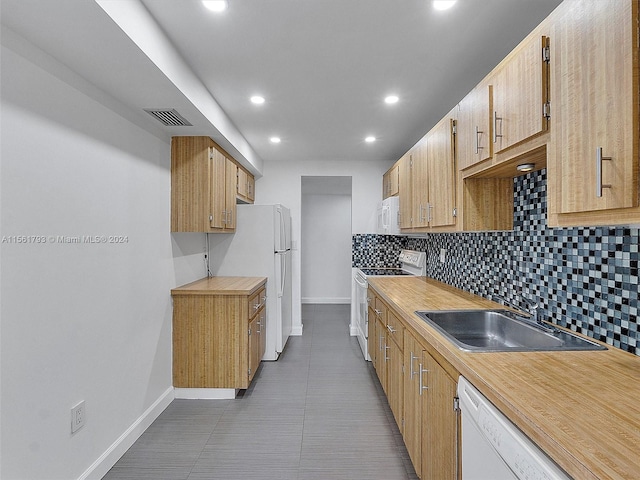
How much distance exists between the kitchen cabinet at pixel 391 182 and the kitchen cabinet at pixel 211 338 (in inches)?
85.0

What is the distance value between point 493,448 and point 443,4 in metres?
→ 1.85

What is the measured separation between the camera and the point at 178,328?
2.91 metres

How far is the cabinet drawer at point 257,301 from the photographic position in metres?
3.06

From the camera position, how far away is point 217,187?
321 centimetres

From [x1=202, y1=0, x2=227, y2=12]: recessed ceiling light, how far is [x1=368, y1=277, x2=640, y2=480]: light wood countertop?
1855mm

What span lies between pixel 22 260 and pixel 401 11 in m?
2.12

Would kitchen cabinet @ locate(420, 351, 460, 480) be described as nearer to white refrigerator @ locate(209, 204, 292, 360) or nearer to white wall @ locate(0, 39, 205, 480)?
white wall @ locate(0, 39, 205, 480)

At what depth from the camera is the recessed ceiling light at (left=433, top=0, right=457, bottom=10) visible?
1591mm


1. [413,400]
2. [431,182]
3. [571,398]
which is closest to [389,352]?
[413,400]

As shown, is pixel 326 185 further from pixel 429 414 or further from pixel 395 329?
pixel 429 414

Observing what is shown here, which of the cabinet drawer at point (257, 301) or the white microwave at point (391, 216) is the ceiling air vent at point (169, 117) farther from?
the white microwave at point (391, 216)

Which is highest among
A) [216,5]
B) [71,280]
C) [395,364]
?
[216,5]

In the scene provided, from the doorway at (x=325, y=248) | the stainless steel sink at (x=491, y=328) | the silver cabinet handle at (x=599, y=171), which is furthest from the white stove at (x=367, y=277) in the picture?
the silver cabinet handle at (x=599, y=171)

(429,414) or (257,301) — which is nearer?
(429,414)
